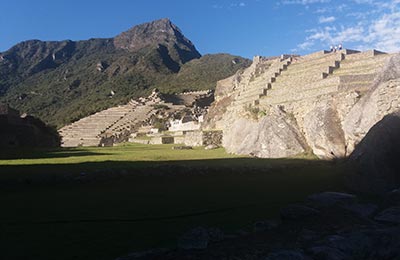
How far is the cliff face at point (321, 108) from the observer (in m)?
12.9

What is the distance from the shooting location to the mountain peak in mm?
150375

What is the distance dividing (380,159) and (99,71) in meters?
110

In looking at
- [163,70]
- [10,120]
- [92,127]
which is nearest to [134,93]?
[163,70]

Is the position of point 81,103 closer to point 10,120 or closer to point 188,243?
point 10,120

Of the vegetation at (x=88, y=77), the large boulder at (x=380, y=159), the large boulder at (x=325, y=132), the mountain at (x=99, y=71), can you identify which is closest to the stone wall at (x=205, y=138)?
the large boulder at (x=325, y=132)

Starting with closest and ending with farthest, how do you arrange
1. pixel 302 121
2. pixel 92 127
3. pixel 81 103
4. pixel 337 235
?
pixel 337 235
pixel 302 121
pixel 92 127
pixel 81 103

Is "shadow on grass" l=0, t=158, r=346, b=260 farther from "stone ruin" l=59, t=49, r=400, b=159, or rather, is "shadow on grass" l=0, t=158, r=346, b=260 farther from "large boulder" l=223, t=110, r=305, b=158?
"large boulder" l=223, t=110, r=305, b=158

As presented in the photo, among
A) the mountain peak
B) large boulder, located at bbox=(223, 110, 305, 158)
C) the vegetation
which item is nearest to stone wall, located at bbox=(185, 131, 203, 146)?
large boulder, located at bbox=(223, 110, 305, 158)

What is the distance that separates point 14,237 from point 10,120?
25.2m

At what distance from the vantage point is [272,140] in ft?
54.4

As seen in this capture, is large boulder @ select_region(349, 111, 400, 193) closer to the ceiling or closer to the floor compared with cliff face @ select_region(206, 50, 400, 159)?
closer to the floor

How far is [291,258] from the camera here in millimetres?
4562

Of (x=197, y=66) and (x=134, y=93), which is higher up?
(x=197, y=66)

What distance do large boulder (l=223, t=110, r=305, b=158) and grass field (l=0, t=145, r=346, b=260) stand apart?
7.74 feet
